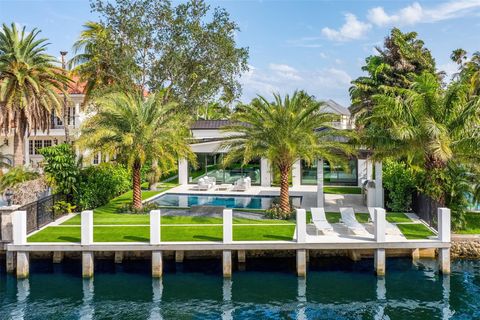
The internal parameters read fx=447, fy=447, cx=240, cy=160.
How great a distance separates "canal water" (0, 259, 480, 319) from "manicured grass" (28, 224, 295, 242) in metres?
1.35

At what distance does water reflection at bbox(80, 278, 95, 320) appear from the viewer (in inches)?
540

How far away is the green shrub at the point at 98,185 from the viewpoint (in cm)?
2341

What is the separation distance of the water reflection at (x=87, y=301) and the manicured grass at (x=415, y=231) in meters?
11.6

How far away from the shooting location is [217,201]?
28.2 m

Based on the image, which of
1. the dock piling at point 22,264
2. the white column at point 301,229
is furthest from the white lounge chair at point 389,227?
the dock piling at point 22,264

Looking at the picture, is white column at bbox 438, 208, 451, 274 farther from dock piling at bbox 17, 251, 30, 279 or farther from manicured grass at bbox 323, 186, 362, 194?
dock piling at bbox 17, 251, 30, 279

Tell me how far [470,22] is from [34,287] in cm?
2447

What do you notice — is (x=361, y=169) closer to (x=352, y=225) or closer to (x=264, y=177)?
(x=264, y=177)

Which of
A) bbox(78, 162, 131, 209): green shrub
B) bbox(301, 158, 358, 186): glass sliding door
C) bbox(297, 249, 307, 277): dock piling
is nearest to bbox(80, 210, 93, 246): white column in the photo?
bbox(78, 162, 131, 209): green shrub

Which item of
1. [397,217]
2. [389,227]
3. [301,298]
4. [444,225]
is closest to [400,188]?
[397,217]

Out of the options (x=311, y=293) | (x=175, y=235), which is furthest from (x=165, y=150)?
(x=311, y=293)

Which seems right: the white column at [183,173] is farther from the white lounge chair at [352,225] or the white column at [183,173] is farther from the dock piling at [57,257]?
the white lounge chair at [352,225]

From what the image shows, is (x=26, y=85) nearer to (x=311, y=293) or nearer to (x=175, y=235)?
(x=175, y=235)

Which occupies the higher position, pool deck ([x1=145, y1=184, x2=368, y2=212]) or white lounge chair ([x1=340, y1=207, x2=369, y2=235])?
pool deck ([x1=145, y1=184, x2=368, y2=212])
